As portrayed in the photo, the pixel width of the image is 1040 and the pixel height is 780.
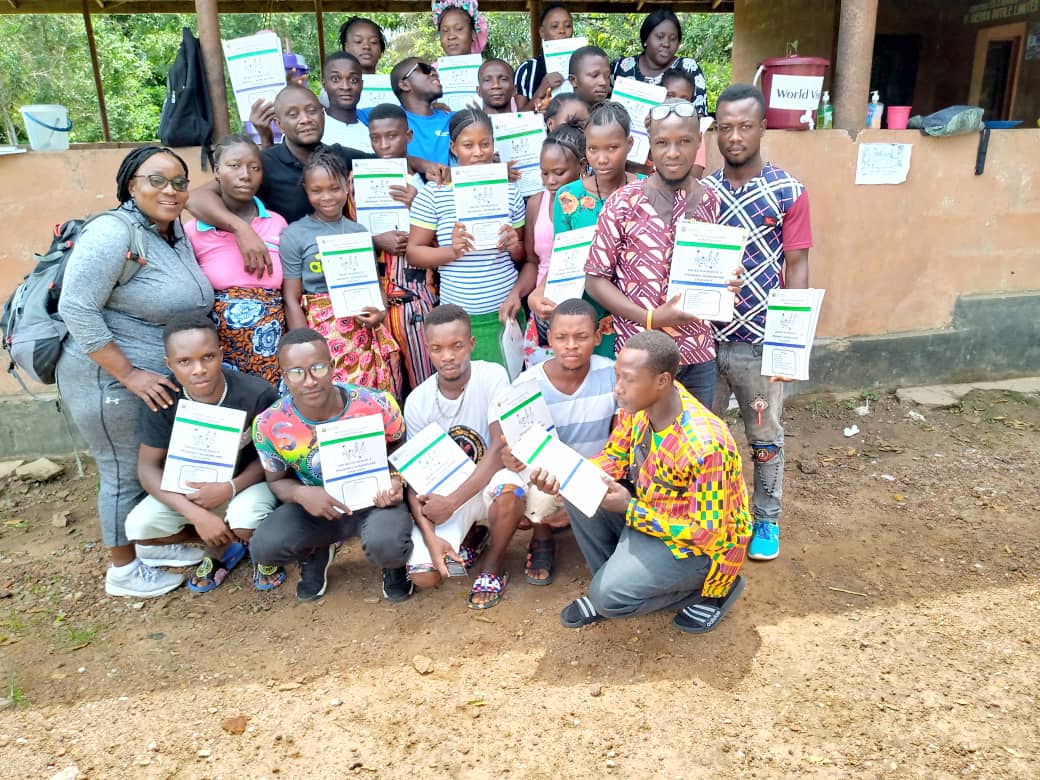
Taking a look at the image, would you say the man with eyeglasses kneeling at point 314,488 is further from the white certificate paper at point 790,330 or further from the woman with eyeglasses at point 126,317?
the white certificate paper at point 790,330

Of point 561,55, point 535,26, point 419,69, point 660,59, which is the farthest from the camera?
point 535,26

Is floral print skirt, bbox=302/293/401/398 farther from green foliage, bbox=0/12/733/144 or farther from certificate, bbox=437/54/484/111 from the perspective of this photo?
green foliage, bbox=0/12/733/144

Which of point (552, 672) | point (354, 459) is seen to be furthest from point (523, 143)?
point (552, 672)

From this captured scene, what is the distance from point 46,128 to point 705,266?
3.54 meters

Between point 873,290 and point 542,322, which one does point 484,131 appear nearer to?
point 542,322

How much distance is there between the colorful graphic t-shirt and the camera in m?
2.99

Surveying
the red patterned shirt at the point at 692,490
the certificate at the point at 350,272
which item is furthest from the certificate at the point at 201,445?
the red patterned shirt at the point at 692,490

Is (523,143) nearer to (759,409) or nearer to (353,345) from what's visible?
(353,345)

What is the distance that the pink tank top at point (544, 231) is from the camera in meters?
3.40

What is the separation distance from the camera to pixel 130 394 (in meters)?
3.08

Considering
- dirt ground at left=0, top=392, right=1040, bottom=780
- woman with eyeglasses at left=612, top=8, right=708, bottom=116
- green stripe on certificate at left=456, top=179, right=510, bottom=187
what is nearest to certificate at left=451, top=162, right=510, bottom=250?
green stripe on certificate at left=456, top=179, right=510, bottom=187

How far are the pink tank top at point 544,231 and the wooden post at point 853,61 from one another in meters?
2.32

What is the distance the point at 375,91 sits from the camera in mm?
3984

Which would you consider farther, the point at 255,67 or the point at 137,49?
the point at 137,49
